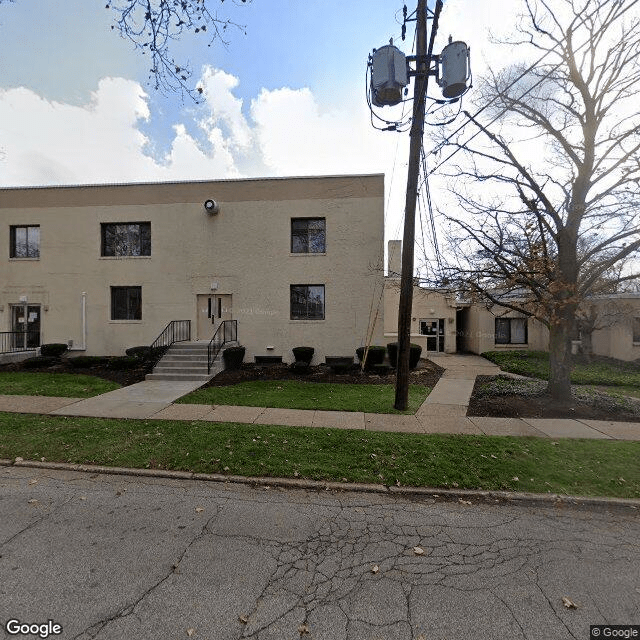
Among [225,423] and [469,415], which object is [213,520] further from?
[469,415]

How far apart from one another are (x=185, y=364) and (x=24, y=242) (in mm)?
10679

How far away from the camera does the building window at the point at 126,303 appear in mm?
14711

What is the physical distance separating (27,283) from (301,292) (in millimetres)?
12146

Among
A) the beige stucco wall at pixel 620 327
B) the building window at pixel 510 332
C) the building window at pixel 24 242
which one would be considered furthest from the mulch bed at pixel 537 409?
the building window at pixel 24 242

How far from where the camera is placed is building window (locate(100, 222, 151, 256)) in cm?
1481

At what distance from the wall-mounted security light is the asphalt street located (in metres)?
12.1

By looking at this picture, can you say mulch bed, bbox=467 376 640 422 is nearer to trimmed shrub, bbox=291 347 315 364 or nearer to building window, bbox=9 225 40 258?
trimmed shrub, bbox=291 347 315 364

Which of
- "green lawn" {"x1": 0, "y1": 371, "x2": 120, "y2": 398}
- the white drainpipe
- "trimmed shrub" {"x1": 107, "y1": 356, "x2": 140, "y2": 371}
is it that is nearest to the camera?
"green lawn" {"x1": 0, "y1": 371, "x2": 120, "y2": 398}

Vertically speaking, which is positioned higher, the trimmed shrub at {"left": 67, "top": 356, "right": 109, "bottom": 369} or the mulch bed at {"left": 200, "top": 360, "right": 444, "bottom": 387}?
the trimmed shrub at {"left": 67, "top": 356, "right": 109, "bottom": 369}

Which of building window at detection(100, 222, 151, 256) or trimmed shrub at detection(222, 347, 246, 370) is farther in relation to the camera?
building window at detection(100, 222, 151, 256)

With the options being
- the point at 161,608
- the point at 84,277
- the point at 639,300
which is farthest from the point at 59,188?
the point at 639,300

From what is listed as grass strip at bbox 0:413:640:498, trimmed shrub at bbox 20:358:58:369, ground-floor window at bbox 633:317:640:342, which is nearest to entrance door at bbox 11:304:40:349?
trimmed shrub at bbox 20:358:58:369

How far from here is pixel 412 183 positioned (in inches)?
287

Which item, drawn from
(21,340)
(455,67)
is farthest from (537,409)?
(21,340)
